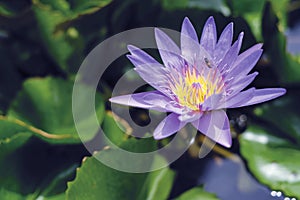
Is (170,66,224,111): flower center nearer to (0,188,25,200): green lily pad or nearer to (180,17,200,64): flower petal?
(180,17,200,64): flower petal

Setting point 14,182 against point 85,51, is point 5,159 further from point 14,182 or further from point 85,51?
point 85,51

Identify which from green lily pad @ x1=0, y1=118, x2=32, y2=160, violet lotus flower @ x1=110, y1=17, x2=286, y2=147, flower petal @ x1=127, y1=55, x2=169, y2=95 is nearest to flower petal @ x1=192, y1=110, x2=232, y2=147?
violet lotus flower @ x1=110, y1=17, x2=286, y2=147

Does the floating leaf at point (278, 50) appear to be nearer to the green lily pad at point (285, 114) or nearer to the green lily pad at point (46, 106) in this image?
the green lily pad at point (285, 114)

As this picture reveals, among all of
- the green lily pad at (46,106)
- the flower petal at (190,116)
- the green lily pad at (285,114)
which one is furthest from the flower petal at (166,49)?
Answer: the green lily pad at (285,114)

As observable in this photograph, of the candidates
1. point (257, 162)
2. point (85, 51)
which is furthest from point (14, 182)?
point (257, 162)

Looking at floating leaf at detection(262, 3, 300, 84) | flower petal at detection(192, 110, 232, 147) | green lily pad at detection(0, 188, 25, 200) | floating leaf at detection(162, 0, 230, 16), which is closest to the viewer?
flower petal at detection(192, 110, 232, 147)

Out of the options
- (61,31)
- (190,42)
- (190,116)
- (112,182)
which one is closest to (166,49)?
(190,42)

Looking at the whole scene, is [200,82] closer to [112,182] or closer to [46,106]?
[112,182]
